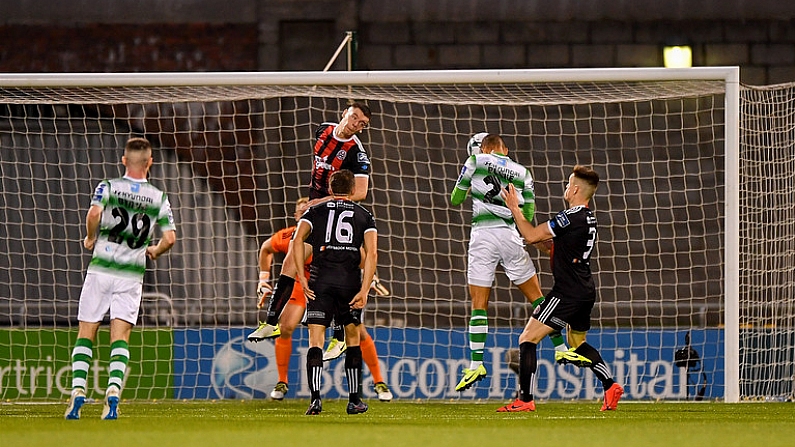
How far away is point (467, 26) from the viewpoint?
15.0 meters

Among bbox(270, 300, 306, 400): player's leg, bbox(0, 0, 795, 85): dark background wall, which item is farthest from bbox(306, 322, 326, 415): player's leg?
bbox(0, 0, 795, 85): dark background wall

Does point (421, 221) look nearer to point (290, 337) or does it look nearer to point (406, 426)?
point (290, 337)

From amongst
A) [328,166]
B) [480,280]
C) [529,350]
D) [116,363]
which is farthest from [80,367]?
[480,280]

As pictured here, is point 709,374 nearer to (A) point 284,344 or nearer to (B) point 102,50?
(A) point 284,344

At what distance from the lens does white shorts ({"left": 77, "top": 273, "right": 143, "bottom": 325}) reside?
729 cm

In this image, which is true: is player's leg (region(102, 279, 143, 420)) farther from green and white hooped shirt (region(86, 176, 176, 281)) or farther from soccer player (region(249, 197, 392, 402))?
soccer player (region(249, 197, 392, 402))

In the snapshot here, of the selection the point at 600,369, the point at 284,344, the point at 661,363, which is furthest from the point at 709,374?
the point at 284,344

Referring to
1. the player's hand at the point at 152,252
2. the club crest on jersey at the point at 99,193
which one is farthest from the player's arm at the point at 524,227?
the club crest on jersey at the point at 99,193

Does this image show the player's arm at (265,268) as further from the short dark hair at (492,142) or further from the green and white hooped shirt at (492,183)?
the short dark hair at (492,142)

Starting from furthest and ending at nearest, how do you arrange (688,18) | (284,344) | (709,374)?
(688,18), (709,374), (284,344)

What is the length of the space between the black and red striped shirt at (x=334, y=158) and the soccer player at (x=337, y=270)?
138 centimetres

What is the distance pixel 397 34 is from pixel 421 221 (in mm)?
2527

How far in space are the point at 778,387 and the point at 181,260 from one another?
6.59m

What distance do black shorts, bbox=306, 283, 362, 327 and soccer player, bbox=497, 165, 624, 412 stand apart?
120cm
